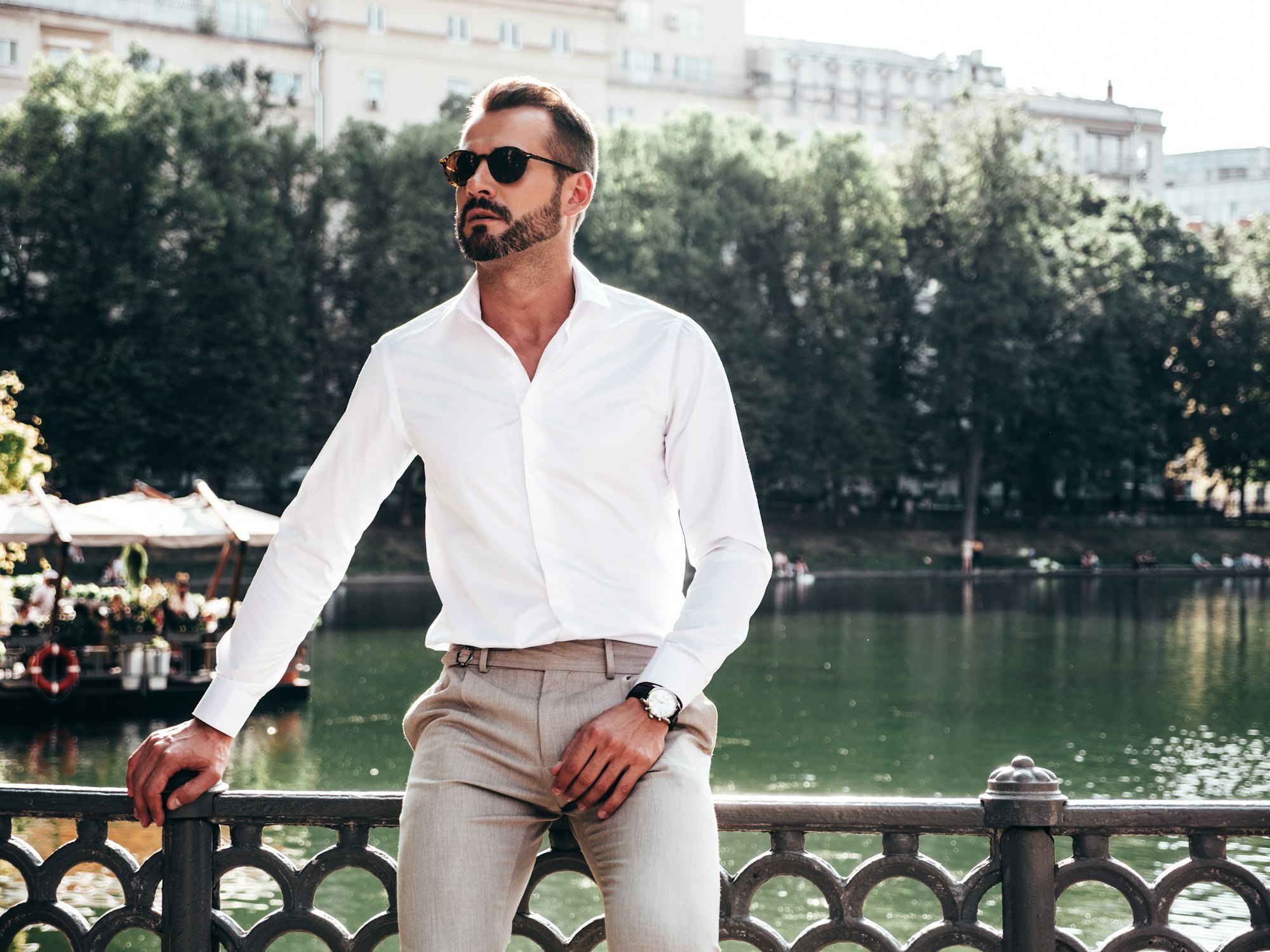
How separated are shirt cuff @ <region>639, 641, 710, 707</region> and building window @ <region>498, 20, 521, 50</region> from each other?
61636 millimetres

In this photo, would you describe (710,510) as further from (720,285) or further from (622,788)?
(720,285)

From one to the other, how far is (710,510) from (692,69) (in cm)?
7118

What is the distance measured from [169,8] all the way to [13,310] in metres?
22.4

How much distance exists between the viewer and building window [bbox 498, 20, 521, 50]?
6100cm

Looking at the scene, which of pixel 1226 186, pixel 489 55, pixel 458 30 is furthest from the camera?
pixel 1226 186

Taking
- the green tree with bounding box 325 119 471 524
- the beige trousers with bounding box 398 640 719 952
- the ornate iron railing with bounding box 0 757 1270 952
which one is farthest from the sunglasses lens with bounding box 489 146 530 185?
the green tree with bounding box 325 119 471 524

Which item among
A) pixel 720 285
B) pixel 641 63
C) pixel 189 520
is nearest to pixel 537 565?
pixel 189 520

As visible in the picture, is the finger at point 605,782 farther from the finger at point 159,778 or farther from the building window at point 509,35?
the building window at point 509,35

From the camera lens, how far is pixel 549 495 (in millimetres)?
2682

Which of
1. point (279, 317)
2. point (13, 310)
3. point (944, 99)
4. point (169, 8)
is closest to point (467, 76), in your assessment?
point (169, 8)

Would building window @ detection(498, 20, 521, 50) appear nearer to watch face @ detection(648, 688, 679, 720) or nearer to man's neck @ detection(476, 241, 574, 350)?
man's neck @ detection(476, 241, 574, 350)

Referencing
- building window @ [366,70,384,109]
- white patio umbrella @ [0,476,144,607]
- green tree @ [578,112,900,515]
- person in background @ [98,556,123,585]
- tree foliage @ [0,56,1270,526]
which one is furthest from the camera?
building window @ [366,70,384,109]

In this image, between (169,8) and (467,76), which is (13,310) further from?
(467,76)

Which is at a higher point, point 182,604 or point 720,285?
point 720,285
